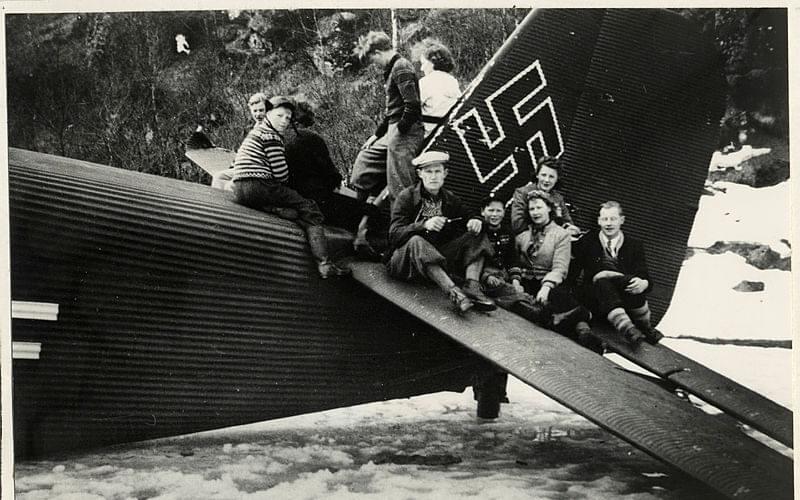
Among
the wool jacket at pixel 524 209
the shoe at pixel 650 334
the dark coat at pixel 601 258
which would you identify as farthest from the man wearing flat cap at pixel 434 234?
the shoe at pixel 650 334

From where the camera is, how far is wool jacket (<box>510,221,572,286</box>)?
11.9ft

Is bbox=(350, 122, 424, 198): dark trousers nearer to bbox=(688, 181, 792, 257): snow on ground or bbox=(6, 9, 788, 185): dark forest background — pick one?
bbox=(6, 9, 788, 185): dark forest background

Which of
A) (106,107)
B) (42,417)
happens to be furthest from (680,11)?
(42,417)

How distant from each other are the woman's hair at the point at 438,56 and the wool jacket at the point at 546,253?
112 cm

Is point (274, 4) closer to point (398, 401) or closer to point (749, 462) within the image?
point (398, 401)

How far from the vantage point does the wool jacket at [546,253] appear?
143 inches

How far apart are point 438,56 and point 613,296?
67.2 inches

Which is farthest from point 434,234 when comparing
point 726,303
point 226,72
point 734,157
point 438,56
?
point 734,157

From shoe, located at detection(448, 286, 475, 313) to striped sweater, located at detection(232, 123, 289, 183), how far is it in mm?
1116

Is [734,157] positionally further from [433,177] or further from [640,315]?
[433,177]

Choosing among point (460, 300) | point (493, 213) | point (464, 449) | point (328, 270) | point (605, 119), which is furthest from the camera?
point (605, 119)

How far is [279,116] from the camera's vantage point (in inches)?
138

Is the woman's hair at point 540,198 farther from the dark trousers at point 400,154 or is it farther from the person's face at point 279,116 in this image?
the person's face at point 279,116

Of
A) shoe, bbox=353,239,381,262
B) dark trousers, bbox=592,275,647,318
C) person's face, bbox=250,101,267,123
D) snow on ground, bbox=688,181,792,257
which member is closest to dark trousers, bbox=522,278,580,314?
dark trousers, bbox=592,275,647,318
